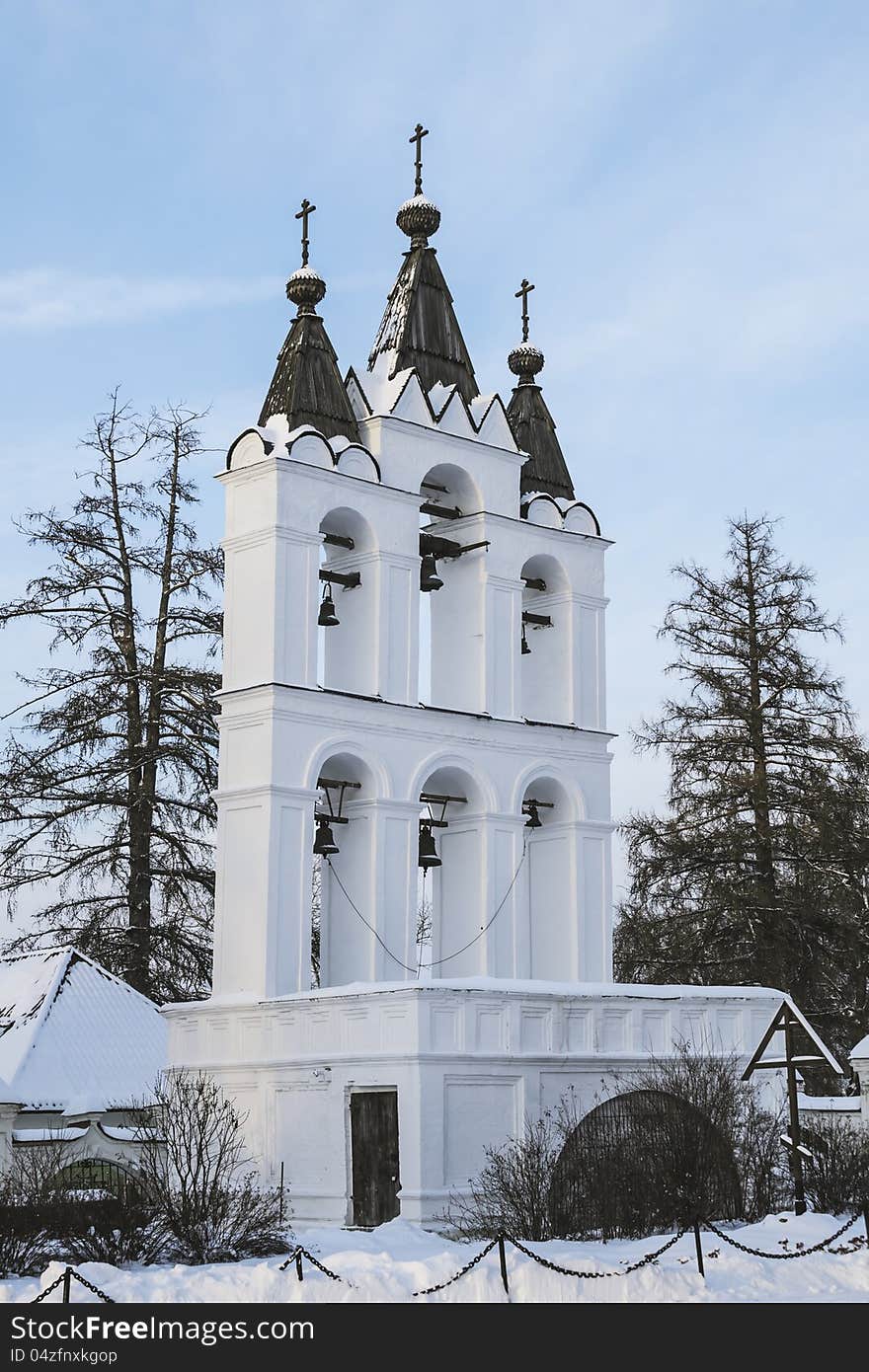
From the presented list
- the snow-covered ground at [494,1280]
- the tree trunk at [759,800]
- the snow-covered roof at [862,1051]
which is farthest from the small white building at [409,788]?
the tree trunk at [759,800]

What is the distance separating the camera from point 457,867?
24438mm

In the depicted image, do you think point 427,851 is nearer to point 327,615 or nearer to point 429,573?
point 327,615

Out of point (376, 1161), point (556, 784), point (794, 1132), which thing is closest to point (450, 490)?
point (556, 784)

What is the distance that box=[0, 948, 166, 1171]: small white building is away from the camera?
24188 mm

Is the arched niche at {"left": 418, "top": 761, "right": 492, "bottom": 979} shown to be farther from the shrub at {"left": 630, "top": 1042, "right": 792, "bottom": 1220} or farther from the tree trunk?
the tree trunk

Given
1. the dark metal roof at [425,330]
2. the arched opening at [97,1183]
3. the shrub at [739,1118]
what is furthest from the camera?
the dark metal roof at [425,330]

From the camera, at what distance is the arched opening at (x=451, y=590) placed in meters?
24.7

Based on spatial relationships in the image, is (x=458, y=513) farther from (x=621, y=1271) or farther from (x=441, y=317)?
(x=621, y=1271)

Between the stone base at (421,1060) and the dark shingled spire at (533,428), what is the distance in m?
8.45

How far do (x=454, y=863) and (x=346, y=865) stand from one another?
5.95 feet

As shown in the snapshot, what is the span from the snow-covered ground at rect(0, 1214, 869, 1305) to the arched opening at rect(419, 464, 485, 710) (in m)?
10.0

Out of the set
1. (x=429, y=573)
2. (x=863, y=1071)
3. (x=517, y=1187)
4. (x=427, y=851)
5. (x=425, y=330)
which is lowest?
(x=517, y=1187)

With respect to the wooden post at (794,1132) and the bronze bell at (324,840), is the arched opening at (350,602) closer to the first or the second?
the bronze bell at (324,840)
